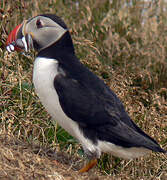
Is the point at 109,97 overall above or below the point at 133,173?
above

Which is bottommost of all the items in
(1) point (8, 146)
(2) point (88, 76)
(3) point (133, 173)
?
(3) point (133, 173)

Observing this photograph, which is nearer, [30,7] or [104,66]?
[104,66]

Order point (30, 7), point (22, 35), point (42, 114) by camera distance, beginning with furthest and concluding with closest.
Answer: point (30, 7), point (42, 114), point (22, 35)

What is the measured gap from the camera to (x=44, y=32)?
468cm

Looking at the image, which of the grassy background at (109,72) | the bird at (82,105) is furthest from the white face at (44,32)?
the grassy background at (109,72)

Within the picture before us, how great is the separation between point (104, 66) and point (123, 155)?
2427mm

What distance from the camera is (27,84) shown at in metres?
5.82

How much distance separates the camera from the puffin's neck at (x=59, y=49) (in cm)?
458

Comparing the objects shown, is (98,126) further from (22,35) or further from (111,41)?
(111,41)

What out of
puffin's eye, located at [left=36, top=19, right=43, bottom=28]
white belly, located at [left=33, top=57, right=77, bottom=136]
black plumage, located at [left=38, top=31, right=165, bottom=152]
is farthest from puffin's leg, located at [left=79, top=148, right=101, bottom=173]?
puffin's eye, located at [left=36, top=19, right=43, bottom=28]

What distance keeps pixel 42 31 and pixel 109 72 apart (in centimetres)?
211

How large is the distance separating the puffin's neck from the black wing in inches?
10.1

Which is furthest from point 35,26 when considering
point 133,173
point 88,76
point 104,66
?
point 104,66

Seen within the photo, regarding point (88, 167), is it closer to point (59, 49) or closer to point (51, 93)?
point (51, 93)
